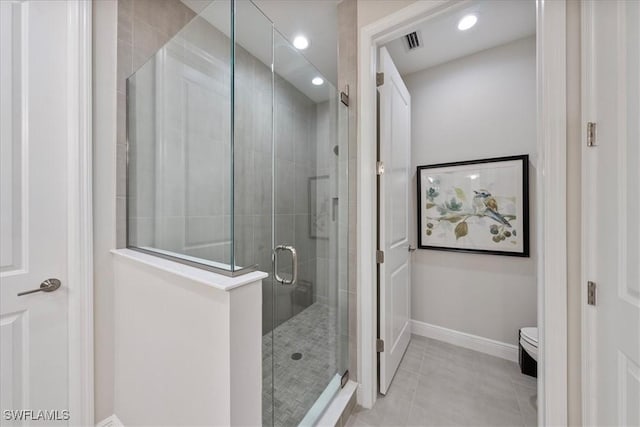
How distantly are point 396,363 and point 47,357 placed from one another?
2.09 meters

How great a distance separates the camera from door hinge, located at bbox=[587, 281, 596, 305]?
2.82 ft

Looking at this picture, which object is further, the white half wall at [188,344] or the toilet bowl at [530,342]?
the toilet bowl at [530,342]

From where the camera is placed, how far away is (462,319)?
2.19 meters

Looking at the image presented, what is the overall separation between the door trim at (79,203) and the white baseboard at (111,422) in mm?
70

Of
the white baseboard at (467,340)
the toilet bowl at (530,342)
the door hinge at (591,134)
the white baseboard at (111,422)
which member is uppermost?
the door hinge at (591,134)

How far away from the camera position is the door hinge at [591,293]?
86cm

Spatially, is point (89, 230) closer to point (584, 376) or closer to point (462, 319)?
point (584, 376)

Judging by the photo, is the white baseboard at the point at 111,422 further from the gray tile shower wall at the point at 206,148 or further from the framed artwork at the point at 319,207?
the framed artwork at the point at 319,207

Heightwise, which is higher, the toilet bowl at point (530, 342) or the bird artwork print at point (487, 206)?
the bird artwork print at point (487, 206)

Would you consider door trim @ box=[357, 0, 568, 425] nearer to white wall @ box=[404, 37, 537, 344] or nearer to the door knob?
white wall @ box=[404, 37, 537, 344]

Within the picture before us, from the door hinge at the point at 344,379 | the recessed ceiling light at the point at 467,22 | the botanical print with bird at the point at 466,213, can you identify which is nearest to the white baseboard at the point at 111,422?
the door hinge at the point at 344,379

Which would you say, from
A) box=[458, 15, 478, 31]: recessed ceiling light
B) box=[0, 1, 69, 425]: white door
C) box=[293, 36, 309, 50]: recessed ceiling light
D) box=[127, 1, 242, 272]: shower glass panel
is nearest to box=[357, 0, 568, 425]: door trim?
box=[458, 15, 478, 31]: recessed ceiling light

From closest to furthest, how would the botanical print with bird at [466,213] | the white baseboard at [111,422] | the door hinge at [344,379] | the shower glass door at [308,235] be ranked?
the white baseboard at [111,422]
the shower glass door at [308,235]
the door hinge at [344,379]
the botanical print with bird at [466,213]

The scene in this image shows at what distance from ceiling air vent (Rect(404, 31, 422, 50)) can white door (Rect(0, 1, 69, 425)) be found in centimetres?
219
